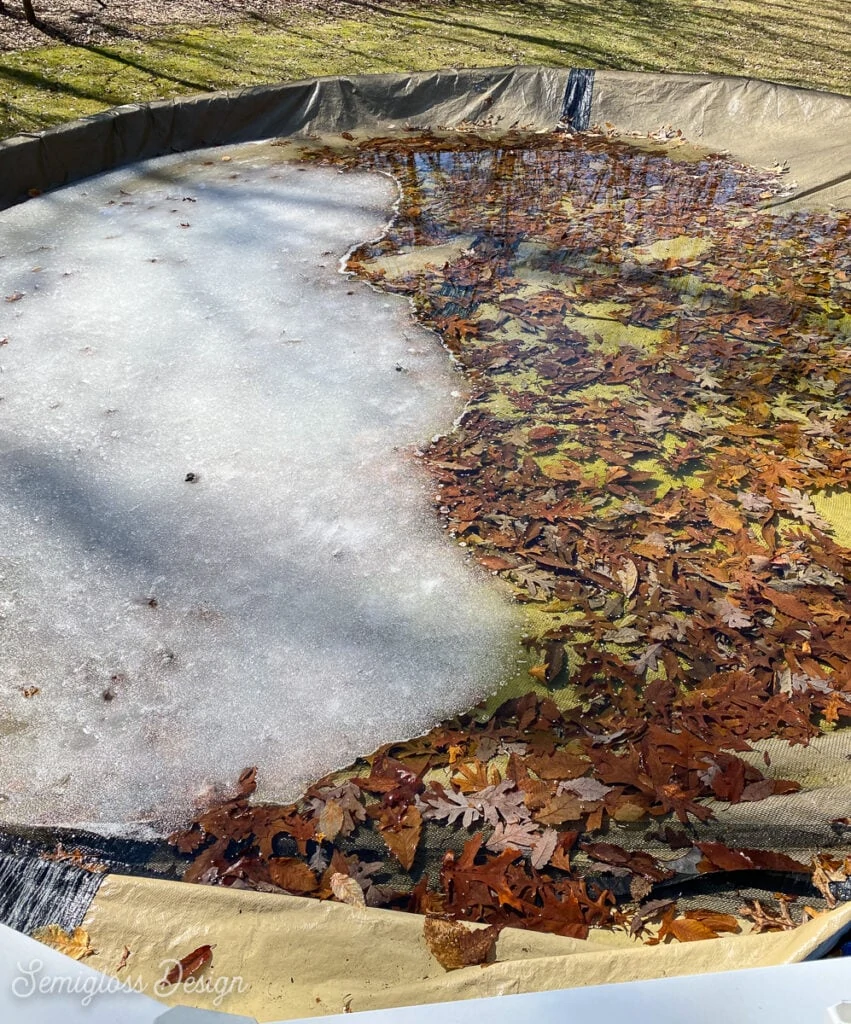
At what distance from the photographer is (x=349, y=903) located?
1760 millimetres

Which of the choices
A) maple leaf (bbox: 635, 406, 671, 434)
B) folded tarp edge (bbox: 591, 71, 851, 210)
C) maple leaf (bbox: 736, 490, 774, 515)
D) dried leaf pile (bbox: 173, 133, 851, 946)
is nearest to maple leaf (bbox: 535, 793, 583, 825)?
dried leaf pile (bbox: 173, 133, 851, 946)

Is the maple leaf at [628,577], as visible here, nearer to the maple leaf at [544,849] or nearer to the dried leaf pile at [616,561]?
the dried leaf pile at [616,561]

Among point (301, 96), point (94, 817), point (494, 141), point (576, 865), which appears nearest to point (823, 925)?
point (576, 865)

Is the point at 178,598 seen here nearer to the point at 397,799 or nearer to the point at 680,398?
the point at 397,799

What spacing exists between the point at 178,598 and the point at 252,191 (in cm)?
402

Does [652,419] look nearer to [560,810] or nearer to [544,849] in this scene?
[560,810]

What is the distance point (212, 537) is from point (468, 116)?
553 cm

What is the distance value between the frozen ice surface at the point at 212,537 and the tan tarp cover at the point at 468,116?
4.45 ft

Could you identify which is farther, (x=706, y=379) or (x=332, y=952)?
(x=706, y=379)

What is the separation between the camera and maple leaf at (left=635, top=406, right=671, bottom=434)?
3.31m

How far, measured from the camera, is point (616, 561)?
2670 millimetres

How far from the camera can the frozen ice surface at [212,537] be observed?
213 cm

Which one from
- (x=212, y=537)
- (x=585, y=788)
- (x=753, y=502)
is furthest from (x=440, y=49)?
(x=585, y=788)

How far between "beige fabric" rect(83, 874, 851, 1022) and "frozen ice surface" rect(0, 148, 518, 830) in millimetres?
335
